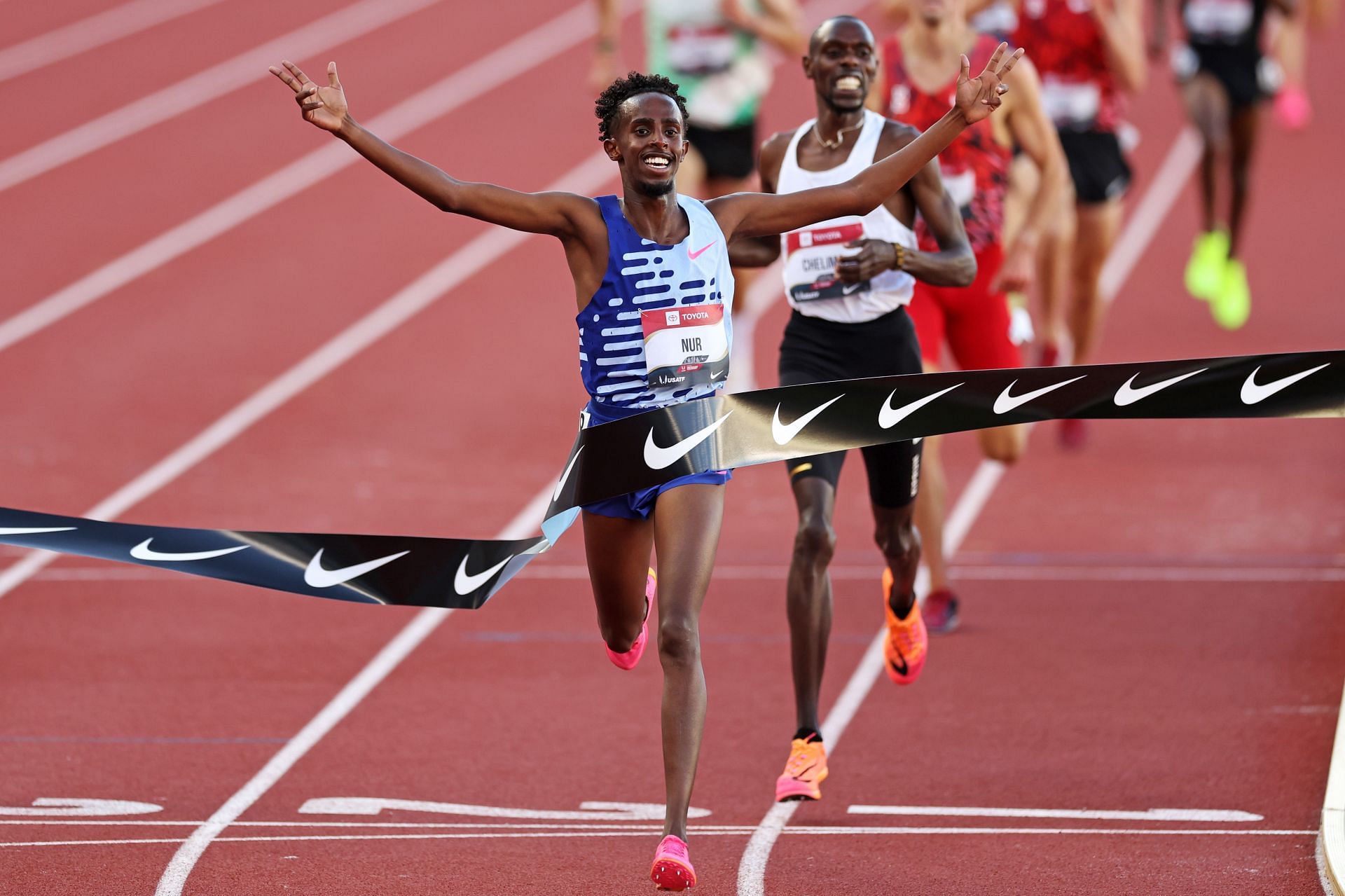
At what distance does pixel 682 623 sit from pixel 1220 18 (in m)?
9.75

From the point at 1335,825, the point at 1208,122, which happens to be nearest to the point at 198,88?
the point at 1208,122

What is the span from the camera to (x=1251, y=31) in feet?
44.2

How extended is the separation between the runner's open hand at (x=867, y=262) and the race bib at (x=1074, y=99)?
215 inches

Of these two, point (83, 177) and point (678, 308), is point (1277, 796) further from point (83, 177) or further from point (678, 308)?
point (83, 177)

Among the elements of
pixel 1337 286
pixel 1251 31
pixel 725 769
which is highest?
pixel 1251 31

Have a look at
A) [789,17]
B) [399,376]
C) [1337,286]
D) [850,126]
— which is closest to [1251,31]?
[1337,286]

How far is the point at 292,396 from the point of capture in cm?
1253

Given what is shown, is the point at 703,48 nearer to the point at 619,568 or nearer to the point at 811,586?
the point at 811,586

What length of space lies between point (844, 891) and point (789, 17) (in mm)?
7557

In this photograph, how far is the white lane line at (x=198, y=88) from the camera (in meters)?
17.2

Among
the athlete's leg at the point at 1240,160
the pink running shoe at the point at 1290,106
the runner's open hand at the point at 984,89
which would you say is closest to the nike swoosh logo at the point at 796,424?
the runner's open hand at the point at 984,89

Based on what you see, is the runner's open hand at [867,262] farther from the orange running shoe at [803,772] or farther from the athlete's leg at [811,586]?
the orange running shoe at [803,772]

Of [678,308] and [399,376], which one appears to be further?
[399,376]

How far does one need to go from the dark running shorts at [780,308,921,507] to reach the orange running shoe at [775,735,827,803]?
82 cm
